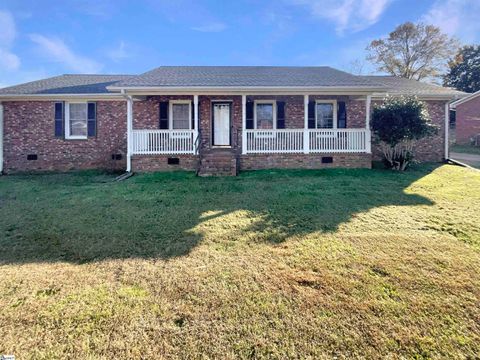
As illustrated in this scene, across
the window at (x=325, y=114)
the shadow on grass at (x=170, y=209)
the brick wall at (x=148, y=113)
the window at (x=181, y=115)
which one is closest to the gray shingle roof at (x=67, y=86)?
the brick wall at (x=148, y=113)

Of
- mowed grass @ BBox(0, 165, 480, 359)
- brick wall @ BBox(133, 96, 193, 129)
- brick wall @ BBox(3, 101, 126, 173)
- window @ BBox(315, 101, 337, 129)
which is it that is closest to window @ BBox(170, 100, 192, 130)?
brick wall @ BBox(133, 96, 193, 129)

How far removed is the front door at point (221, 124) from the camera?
12.4 metres

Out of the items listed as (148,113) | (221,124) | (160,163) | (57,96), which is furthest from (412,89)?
(57,96)

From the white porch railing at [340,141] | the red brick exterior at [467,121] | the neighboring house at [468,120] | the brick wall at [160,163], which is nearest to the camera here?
the brick wall at [160,163]

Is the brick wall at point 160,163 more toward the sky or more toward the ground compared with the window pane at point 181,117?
more toward the ground

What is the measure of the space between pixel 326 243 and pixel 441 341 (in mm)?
1926

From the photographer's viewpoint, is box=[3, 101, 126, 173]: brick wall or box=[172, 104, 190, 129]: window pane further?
box=[172, 104, 190, 129]: window pane

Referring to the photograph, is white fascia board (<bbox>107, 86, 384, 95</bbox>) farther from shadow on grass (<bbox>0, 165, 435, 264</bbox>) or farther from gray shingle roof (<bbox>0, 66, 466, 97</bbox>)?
shadow on grass (<bbox>0, 165, 435, 264</bbox>)

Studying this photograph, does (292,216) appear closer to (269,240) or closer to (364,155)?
(269,240)

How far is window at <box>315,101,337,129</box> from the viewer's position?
40.9 ft

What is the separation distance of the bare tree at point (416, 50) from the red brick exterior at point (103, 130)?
2251 cm

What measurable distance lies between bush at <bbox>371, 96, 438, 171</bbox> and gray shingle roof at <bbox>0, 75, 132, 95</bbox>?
37.7ft

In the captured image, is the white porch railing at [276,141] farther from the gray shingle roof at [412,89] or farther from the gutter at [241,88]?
the gray shingle roof at [412,89]

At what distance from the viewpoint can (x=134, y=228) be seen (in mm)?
4977
